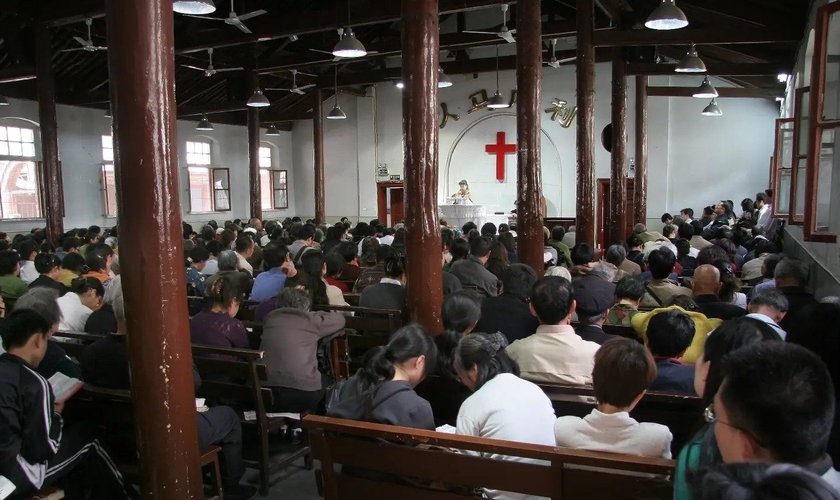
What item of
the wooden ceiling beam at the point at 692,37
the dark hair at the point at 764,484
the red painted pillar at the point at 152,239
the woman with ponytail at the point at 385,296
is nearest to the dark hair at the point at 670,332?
the dark hair at the point at 764,484

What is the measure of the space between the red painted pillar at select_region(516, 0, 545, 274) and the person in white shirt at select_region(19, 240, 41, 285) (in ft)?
15.3

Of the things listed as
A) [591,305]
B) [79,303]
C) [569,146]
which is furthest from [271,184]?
[591,305]

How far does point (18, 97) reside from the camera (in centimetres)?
1221

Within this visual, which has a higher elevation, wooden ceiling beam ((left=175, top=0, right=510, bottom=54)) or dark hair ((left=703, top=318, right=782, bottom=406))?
wooden ceiling beam ((left=175, top=0, right=510, bottom=54))

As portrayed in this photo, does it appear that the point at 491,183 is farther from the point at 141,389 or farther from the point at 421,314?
the point at 141,389

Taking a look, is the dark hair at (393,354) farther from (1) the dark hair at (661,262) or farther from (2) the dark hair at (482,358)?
(1) the dark hair at (661,262)

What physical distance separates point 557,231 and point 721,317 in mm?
4450

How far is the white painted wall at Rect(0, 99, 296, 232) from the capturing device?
Result: 500 inches

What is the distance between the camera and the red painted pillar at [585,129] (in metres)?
7.62

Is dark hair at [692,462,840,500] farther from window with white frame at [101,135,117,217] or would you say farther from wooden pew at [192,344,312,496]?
window with white frame at [101,135,117,217]

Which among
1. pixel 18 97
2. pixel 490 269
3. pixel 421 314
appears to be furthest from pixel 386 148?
pixel 421 314

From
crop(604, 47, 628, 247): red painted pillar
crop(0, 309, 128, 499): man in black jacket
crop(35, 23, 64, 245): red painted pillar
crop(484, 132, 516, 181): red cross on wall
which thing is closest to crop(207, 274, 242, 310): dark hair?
crop(0, 309, 128, 499): man in black jacket

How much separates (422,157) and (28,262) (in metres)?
4.39

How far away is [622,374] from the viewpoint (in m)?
1.96
